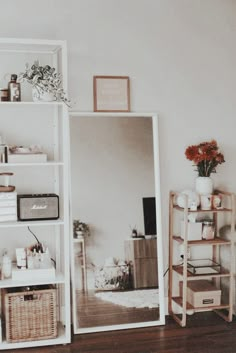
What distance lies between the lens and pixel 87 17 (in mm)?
3963

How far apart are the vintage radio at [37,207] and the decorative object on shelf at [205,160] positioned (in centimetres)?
113

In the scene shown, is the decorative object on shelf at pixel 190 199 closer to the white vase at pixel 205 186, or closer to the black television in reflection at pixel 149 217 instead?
the white vase at pixel 205 186

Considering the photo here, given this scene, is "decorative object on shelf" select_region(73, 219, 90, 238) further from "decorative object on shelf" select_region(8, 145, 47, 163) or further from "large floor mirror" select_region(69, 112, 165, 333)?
"decorative object on shelf" select_region(8, 145, 47, 163)

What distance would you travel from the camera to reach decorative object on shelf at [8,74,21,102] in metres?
3.56

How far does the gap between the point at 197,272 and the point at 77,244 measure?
98 cm

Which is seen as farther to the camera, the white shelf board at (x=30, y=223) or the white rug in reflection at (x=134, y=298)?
the white rug in reflection at (x=134, y=298)

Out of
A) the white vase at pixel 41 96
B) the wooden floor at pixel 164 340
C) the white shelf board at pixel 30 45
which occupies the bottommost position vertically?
the wooden floor at pixel 164 340

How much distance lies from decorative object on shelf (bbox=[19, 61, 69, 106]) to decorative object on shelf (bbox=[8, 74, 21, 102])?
2.8 inches

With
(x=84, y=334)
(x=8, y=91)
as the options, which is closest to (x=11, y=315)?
(x=84, y=334)

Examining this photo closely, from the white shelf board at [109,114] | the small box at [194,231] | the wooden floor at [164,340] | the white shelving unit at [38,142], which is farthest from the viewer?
the small box at [194,231]

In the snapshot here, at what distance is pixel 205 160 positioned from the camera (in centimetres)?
404

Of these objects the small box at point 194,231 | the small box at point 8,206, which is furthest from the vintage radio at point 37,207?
the small box at point 194,231

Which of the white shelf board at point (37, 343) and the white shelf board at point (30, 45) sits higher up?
the white shelf board at point (30, 45)

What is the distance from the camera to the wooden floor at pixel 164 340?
350 centimetres
